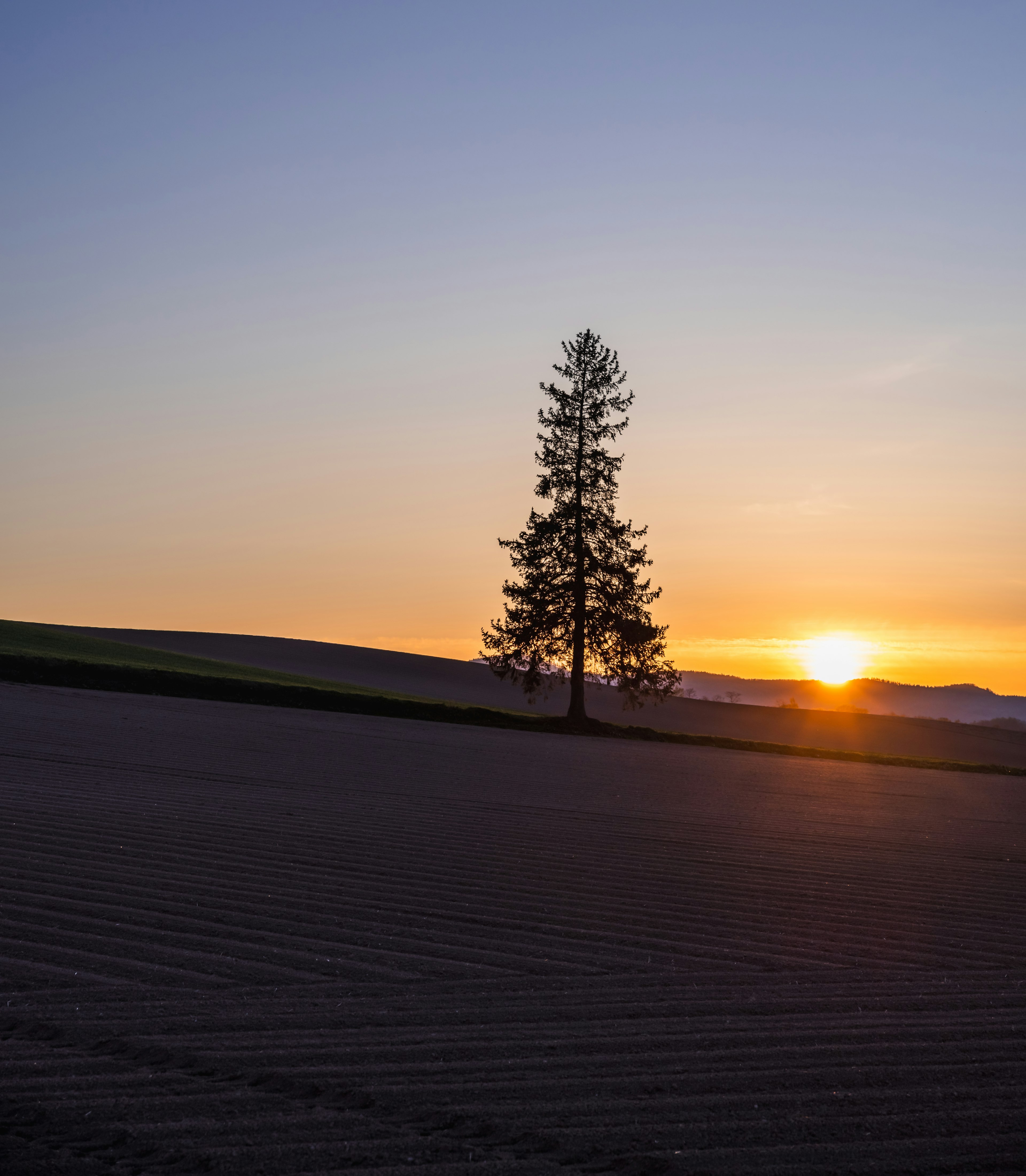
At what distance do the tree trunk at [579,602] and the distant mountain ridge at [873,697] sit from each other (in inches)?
1429

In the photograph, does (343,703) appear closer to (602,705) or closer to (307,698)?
(307,698)

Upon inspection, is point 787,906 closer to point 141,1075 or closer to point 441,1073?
point 441,1073

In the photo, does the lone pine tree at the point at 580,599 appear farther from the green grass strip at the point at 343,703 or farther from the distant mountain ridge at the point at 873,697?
the distant mountain ridge at the point at 873,697

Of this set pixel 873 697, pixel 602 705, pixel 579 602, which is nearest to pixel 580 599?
pixel 579 602

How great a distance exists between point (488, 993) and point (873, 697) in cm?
11910

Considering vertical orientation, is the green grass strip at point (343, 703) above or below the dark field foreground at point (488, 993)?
above

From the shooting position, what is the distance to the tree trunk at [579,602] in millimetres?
31891

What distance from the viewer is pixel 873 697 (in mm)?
116688

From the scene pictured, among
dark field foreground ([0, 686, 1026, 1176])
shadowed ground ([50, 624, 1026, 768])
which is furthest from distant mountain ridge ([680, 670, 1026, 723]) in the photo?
dark field foreground ([0, 686, 1026, 1176])

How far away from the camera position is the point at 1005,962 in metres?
5.87

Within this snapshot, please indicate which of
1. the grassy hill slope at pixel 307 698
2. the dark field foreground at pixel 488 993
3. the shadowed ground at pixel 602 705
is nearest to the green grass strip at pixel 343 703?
the grassy hill slope at pixel 307 698

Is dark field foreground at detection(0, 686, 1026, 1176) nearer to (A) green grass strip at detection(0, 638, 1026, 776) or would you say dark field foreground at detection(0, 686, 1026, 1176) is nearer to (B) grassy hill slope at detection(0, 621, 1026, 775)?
(A) green grass strip at detection(0, 638, 1026, 776)

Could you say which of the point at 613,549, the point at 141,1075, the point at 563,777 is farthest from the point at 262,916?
the point at 613,549

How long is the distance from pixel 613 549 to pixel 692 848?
24.0m
